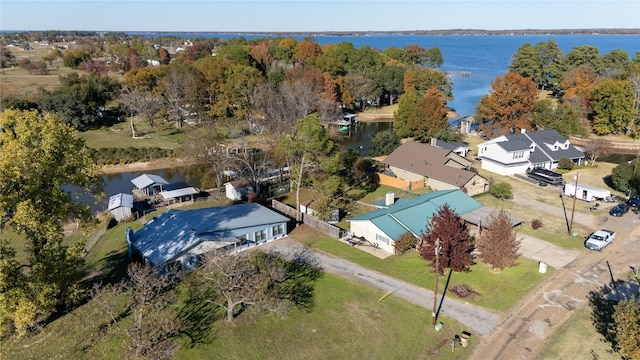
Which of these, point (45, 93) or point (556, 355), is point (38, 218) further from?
point (45, 93)

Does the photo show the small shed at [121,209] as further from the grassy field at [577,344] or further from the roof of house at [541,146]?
the roof of house at [541,146]

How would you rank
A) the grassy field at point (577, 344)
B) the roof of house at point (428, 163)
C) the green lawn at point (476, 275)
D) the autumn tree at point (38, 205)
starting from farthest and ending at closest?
the roof of house at point (428, 163) < the green lawn at point (476, 275) < the grassy field at point (577, 344) < the autumn tree at point (38, 205)

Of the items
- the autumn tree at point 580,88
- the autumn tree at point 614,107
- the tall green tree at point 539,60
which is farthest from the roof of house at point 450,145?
the tall green tree at point 539,60

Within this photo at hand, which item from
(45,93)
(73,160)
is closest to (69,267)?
(73,160)

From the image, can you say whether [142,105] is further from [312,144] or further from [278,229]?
[278,229]

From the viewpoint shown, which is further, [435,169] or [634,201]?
[435,169]

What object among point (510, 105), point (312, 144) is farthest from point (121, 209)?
point (510, 105)
